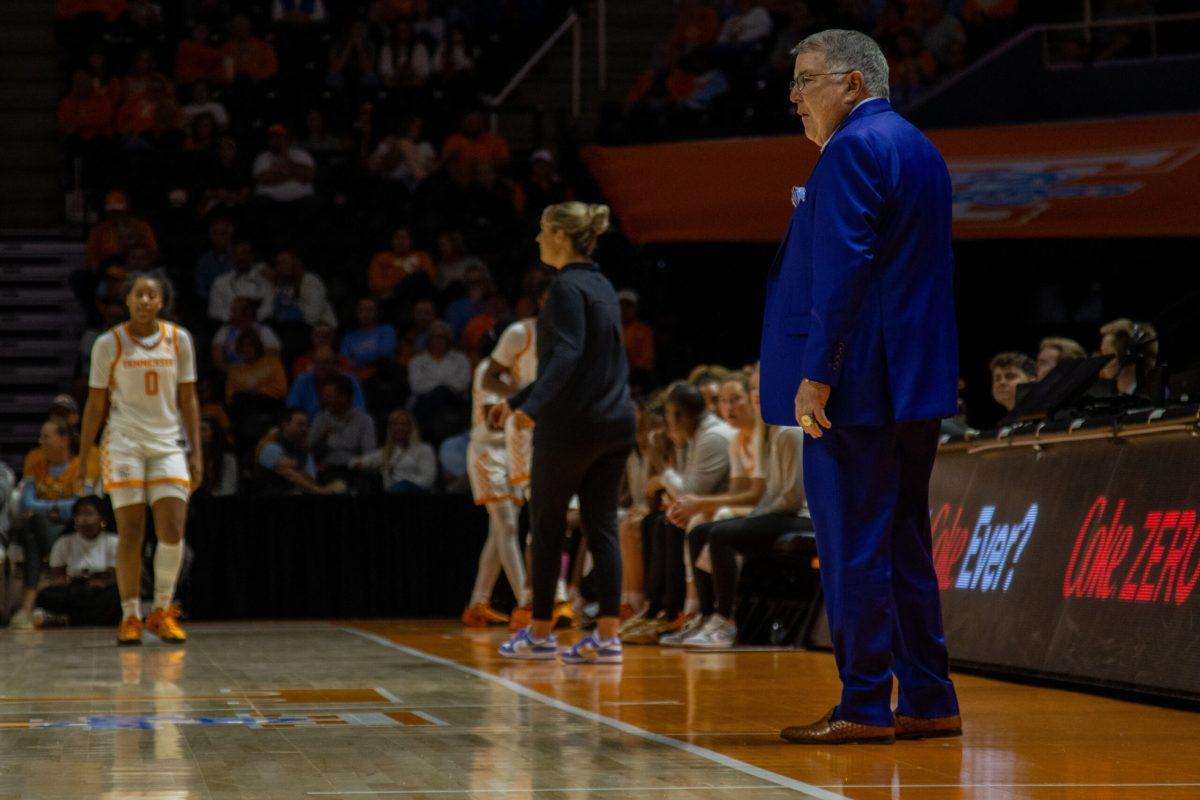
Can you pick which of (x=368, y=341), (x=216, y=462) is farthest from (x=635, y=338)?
(x=216, y=462)

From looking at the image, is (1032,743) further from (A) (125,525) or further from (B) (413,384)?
(B) (413,384)

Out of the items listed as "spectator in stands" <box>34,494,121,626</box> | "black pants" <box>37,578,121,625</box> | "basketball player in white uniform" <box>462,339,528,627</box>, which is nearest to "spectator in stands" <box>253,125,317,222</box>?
"spectator in stands" <box>34,494,121,626</box>

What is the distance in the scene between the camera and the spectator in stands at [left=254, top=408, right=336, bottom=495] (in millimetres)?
12492

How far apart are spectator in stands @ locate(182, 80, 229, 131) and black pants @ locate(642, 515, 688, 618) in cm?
751

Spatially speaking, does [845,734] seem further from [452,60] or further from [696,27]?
[452,60]

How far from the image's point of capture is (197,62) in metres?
16.5

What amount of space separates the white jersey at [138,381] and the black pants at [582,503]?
2.48m

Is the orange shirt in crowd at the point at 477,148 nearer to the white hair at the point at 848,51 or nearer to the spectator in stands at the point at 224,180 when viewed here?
the spectator in stands at the point at 224,180

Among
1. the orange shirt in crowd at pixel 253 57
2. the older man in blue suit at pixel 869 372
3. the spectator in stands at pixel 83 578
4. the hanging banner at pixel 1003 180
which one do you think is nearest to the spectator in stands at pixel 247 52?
the orange shirt in crowd at pixel 253 57

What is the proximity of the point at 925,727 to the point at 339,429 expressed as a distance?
871 centimetres

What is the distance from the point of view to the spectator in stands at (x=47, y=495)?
11.7m

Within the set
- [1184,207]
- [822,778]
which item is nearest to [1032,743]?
[822,778]

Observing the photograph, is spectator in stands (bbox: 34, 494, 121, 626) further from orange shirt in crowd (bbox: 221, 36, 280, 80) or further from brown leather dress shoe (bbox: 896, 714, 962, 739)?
brown leather dress shoe (bbox: 896, 714, 962, 739)

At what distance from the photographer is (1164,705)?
554 centimetres
